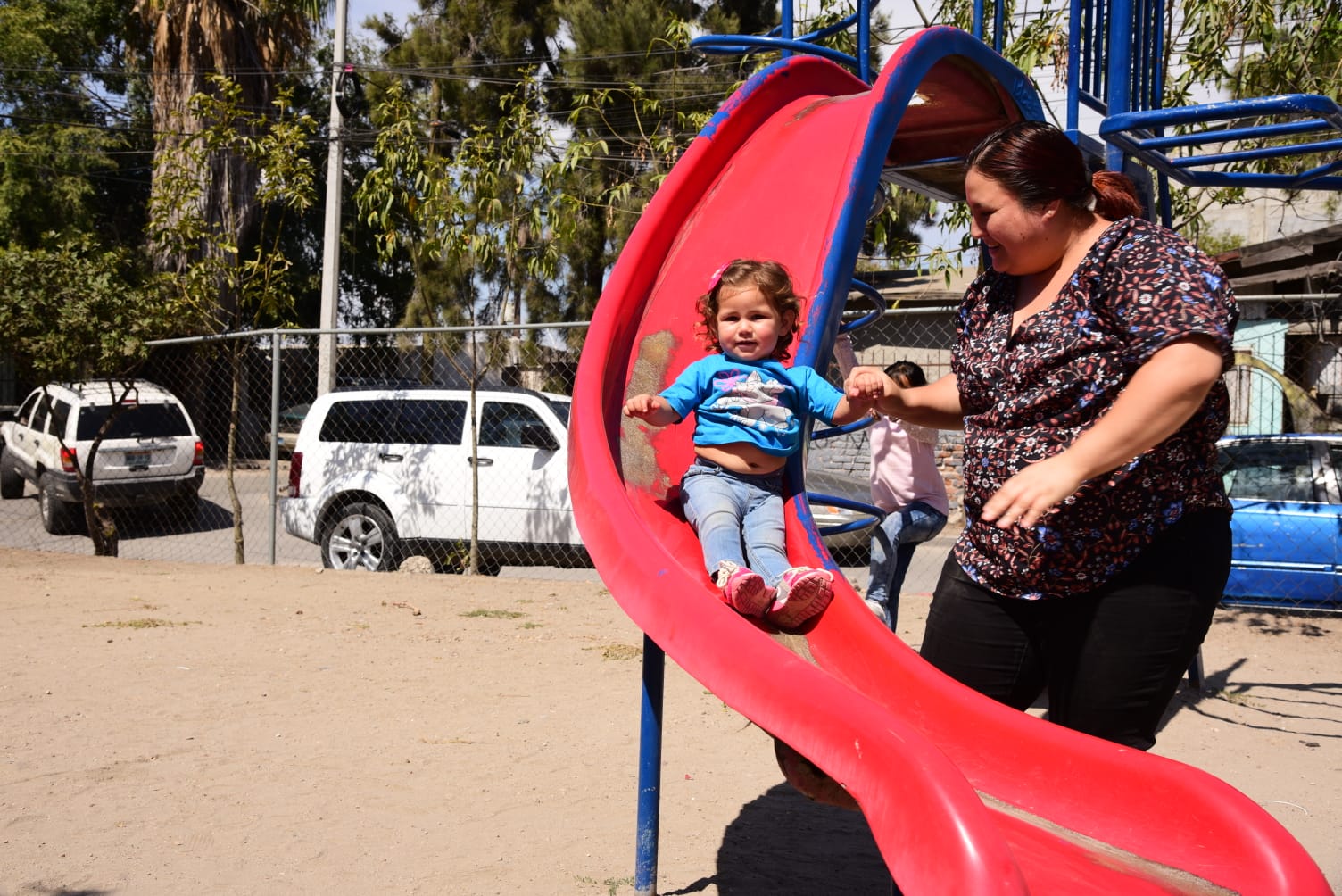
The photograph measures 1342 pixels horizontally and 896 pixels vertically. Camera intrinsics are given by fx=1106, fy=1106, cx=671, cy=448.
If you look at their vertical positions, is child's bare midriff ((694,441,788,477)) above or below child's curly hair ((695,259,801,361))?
below

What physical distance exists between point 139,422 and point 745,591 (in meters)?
11.8

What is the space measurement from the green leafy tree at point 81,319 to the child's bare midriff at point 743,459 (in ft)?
29.2

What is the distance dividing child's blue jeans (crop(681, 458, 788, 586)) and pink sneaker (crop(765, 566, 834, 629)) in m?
0.07

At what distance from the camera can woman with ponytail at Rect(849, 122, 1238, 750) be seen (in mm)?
1982

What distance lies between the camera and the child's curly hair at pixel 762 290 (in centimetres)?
317

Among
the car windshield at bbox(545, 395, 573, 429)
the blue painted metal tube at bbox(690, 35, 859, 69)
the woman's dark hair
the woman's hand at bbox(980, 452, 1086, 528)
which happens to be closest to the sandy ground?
the car windshield at bbox(545, 395, 573, 429)

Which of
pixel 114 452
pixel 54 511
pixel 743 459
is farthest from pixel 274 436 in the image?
pixel 743 459

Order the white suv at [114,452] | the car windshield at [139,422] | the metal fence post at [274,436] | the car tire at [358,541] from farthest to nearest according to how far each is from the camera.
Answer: the car windshield at [139,422], the white suv at [114,452], the car tire at [358,541], the metal fence post at [274,436]

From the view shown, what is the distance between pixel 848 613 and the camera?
9.21ft

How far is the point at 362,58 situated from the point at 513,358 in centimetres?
1607

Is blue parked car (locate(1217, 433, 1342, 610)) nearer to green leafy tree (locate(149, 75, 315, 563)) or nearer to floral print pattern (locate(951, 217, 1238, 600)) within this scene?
floral print pattern (locate(951, 217, 1238, 600))

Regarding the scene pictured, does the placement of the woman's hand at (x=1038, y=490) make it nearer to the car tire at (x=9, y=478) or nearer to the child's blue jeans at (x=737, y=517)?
the child's blue jeans at (x=737, y=517)

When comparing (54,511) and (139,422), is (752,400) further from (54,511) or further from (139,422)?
(54,511)

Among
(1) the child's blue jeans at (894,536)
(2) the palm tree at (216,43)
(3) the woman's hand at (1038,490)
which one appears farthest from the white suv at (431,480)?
(2) the palm tree at (216,43)
